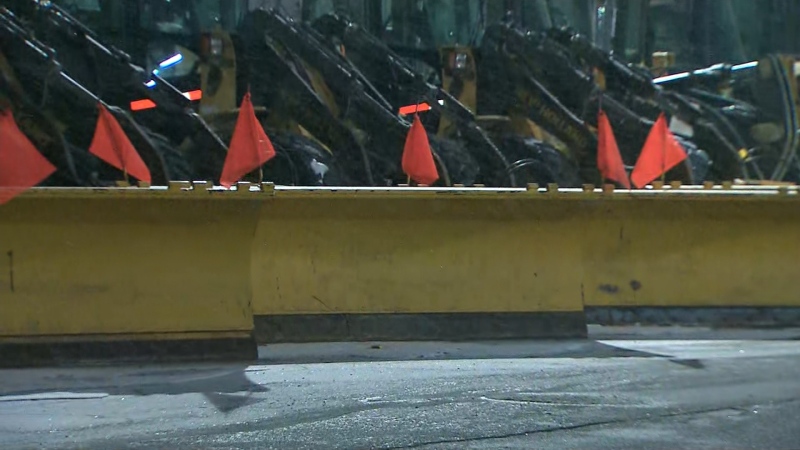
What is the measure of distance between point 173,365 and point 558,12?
45.6ft

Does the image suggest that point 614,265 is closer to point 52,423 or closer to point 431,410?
point 431,410

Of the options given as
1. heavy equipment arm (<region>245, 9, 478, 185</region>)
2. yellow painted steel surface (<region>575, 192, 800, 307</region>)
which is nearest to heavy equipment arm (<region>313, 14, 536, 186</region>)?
heavy equipment arm (<region>245, 9, 478, 185</region>)

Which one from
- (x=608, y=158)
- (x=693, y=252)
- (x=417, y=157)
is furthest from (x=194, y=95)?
(x=693, y=252)

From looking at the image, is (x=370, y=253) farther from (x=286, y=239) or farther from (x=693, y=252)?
(x=693, y=252)

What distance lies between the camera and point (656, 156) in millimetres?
10344

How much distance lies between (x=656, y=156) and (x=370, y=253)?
3.71 metres

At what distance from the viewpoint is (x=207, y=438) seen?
18.5 feet

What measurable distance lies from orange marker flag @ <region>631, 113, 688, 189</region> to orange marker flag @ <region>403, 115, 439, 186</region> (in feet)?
7.51

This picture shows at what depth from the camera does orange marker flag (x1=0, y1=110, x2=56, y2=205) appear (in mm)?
7527

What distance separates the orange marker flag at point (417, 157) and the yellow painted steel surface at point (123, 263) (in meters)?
3.83

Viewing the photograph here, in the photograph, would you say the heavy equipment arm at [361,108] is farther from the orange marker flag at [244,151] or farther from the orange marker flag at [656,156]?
the orange marker flag at [244,151]

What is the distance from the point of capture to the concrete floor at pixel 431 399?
5.70 metres

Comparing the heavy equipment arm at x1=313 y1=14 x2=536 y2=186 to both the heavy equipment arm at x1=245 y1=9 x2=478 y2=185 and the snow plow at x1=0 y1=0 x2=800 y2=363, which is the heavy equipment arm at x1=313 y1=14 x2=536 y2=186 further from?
the snow plow at x1=0 y1=0 x2=800 y2=363

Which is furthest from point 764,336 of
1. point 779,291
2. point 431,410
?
point 431,410
